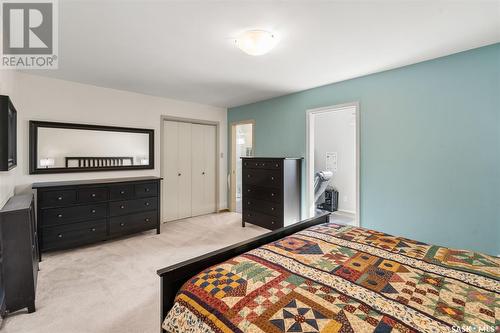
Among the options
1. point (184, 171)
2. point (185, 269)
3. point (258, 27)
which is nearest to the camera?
point (185, 269)

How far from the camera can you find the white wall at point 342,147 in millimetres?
5203

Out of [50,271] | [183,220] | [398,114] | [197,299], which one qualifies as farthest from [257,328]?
[183,220]

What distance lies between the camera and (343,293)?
1.11 metres

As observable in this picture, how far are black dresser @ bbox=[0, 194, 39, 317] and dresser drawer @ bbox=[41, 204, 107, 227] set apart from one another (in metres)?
1.11

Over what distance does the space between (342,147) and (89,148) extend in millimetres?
4981

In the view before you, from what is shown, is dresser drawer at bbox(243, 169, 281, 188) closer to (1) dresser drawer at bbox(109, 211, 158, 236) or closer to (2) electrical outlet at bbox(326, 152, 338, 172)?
(1) dresser drawer at bbox(109, 211, 158, 236)

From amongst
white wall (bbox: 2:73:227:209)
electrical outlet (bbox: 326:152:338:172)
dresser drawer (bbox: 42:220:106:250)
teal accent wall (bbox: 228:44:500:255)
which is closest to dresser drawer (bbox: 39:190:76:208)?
dresser drawer (bbox: 42:220:106:250)

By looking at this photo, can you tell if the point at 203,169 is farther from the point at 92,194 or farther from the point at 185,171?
the point at 92,194

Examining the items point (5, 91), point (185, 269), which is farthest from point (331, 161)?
point (5, 91)

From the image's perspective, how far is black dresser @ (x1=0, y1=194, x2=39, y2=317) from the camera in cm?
189

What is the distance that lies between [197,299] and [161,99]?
4080 mm

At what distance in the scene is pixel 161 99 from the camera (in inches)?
174

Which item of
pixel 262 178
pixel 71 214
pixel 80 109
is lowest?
pixel 71 214

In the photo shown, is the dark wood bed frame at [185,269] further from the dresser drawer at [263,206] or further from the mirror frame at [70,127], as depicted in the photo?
the mirror frame at [70,127]
